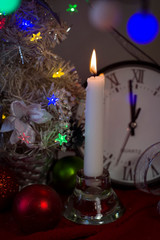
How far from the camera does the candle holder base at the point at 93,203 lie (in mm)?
749

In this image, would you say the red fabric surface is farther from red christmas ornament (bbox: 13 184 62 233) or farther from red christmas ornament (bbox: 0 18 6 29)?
red christmas ornament (bbox: 0 18 6 29)

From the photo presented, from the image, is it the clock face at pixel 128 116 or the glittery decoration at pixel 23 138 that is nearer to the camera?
the glittery decoration at pixel 23 138

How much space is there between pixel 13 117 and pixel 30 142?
7 centimetres

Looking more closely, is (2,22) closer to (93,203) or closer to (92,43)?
(92,43)

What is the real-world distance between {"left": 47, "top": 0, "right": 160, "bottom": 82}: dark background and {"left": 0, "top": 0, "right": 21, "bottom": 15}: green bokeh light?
0.25 metres

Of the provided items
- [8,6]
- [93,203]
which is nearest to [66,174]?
[93,203]

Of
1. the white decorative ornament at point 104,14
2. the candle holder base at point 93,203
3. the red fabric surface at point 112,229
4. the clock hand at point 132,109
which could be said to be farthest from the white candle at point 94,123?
the white decorative ornament at point 104,14

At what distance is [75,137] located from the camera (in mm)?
899

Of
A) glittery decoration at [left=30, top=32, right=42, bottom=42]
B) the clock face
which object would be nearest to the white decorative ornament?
the clock face

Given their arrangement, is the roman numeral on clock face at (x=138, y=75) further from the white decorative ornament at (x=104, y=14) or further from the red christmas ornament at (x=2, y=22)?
the red christmas ornament at (x=2, y=22)

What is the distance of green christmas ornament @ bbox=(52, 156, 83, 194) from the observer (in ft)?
3.09

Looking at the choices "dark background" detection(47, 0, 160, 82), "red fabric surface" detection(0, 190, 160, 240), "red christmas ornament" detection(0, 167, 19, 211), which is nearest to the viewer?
"red fabric surface" detection(0, 190, 160, 240)

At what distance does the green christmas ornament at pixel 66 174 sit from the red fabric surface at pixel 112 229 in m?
0.18

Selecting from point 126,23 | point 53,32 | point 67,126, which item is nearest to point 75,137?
point 67,126
